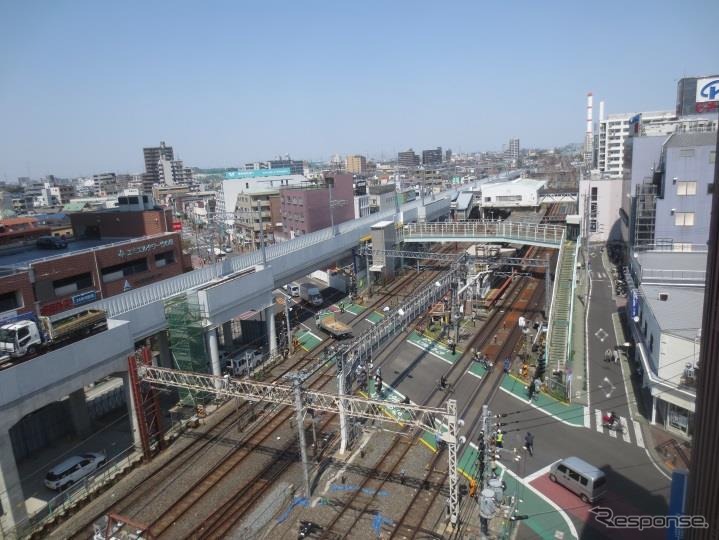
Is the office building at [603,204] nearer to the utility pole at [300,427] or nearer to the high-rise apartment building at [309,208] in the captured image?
the high-rise apartment building at [309,208]

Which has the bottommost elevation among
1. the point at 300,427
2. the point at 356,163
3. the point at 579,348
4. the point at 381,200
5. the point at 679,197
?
the point at 579,348

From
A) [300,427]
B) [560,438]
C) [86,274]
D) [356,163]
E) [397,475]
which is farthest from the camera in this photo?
[356,163]

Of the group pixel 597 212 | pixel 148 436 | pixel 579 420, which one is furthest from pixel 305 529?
pixel 597 212

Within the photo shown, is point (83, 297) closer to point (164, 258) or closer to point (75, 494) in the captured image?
point (164, 258)

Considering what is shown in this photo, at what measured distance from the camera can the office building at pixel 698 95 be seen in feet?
113

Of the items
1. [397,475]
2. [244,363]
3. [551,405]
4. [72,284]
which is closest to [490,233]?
[551,405]

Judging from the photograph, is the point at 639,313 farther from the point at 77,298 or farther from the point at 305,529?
the point at 77,298

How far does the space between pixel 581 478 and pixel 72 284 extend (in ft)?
75.6

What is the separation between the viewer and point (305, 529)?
13.7 m

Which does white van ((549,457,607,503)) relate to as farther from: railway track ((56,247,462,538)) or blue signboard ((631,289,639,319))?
blue signboard ((631,289,639,319))

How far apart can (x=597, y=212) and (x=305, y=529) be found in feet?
155

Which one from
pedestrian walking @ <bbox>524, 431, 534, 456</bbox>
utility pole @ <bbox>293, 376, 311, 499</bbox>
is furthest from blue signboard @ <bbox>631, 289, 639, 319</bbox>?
utility pole @ <bbox>293, 376, 311, 499</bbox>

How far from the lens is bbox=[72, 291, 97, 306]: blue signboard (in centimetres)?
2358

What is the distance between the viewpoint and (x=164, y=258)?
96.8 feet
